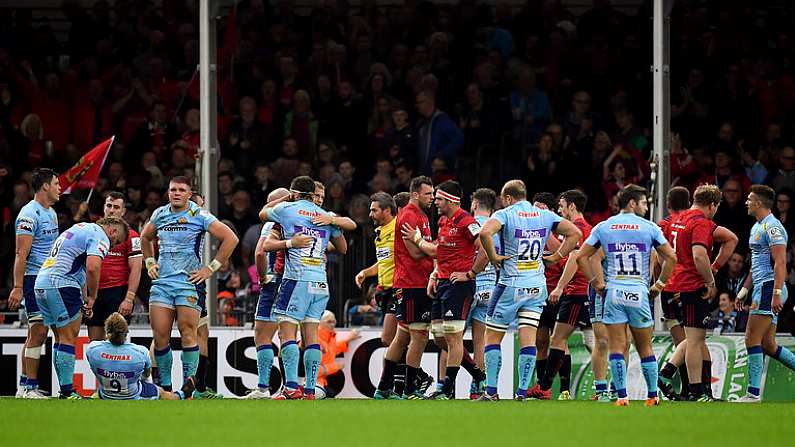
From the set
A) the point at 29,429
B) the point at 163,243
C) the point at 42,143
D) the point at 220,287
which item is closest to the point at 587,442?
the point at 29,429

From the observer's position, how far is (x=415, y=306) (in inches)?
632

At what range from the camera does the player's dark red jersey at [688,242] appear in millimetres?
15430

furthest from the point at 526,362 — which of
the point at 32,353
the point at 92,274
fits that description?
the point at 32,353

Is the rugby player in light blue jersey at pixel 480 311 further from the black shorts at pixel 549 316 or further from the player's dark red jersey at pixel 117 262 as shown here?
the player's dark red jersey at pixel 117 262

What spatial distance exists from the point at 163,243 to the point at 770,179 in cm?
898

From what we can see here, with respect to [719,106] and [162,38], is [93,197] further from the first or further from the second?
[719,106]

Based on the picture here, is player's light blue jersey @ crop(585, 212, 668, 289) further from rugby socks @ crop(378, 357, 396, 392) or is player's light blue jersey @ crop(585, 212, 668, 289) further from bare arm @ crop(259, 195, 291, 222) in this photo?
bare arm @ crop(259, 195, 291, 222)

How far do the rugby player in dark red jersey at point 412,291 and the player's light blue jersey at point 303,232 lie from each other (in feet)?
3.74

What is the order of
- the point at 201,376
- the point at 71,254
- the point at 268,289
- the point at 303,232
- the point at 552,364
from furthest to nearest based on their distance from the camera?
the point at 552,364
the point at 201,376
the point at 268,289
the point at 71,254
the point at 303,232

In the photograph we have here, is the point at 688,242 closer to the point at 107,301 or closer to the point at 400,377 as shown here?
the point at 400,377

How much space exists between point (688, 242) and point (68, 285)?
6.35m

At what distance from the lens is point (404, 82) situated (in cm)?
2245

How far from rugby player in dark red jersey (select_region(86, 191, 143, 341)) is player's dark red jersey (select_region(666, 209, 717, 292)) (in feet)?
18.8

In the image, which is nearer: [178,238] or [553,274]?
[178,238]
